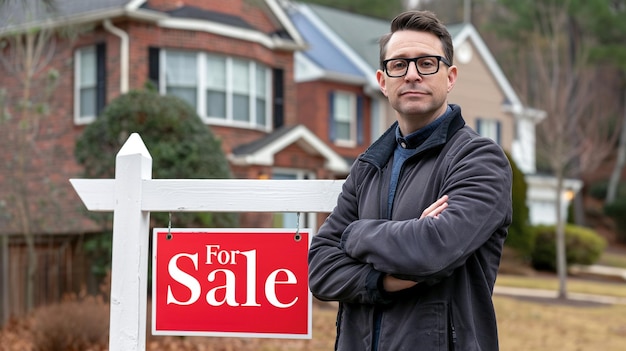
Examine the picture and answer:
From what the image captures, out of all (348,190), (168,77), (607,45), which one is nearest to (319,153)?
(168,77)

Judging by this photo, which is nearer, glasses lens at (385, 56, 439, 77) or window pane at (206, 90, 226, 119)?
glasses lens at (385, 56, 439, 77)

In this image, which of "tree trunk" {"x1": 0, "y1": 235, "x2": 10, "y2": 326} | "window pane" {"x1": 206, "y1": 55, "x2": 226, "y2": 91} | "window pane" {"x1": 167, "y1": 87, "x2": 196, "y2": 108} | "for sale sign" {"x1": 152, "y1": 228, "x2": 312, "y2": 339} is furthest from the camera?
"window pane" {"x1": 206, "y1": 55, "x2": 226, "y2": 91}

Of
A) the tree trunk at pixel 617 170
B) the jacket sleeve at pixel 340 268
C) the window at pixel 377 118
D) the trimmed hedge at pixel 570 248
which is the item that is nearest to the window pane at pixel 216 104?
the window at pixel 377 118

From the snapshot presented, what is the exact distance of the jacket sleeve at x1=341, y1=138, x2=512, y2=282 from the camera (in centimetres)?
262

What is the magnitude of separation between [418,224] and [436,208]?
0.09m

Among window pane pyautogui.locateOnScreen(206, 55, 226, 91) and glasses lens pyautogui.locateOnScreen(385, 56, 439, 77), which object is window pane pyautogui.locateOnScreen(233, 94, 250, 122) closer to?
window pane pyautogui.locateOnScreen(206, 55, 226, 91)

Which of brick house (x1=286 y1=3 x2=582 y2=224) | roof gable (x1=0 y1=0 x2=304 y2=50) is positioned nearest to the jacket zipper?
roof gable (x1=0 y1=0 x2=304 y2=50)

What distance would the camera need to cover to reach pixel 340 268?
2.92 meters

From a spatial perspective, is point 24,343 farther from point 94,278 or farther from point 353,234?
point 353,234

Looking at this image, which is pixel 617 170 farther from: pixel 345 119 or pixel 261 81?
pixel 261 81

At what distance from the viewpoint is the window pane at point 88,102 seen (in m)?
16.9

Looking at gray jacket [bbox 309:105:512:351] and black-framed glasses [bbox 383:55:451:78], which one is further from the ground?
black-framed glasses [bbox 383:55:451:78]

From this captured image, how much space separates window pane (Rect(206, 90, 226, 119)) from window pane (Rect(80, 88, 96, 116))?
2.32 meters

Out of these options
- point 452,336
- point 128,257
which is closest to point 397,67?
point 452,336
